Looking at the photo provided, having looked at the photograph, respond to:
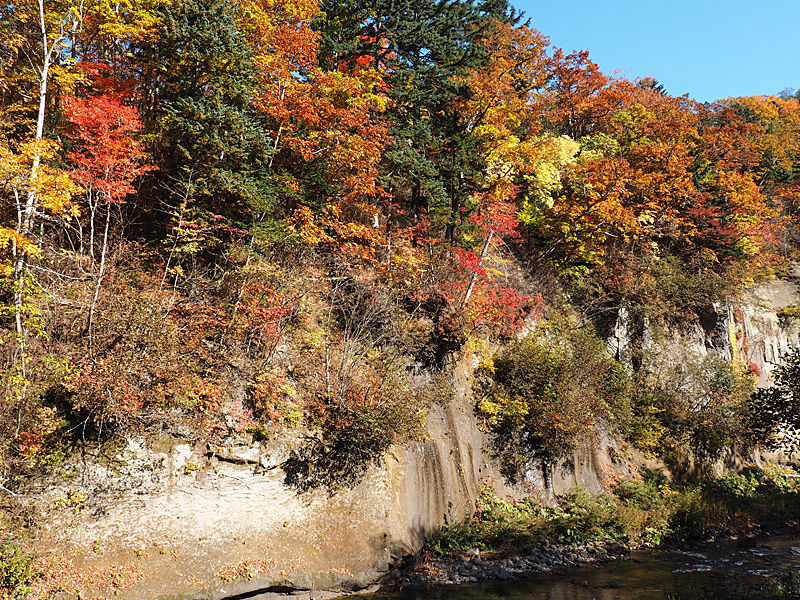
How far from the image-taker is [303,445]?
12531 mm

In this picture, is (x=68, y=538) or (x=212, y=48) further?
(x=212, y=48)

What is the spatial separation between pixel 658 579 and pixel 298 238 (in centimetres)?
1577

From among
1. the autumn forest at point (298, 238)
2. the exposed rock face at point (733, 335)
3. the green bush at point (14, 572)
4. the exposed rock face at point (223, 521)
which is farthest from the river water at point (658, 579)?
the exposed rock face at point (733, 335)

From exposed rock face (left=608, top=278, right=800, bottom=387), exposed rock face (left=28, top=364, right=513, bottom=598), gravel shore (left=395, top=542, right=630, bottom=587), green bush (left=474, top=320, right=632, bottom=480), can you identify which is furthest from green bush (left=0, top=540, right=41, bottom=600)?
exposed rock face (left=608, top=278, right=800, bottom=387)

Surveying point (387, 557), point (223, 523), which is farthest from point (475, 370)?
point (223, 523)

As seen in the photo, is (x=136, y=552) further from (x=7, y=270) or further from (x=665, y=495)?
(x=665, y=495)

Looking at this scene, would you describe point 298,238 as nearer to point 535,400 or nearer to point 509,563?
point 535,400

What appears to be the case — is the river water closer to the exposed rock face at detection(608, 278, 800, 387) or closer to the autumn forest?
the autumn forest

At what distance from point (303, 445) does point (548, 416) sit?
10359 millimetres

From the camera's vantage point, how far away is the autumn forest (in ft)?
36.4

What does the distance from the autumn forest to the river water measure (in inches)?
175

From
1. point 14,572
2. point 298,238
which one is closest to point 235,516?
point 14,572

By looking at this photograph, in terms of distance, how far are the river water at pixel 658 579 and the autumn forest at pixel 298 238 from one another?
4.45 meters

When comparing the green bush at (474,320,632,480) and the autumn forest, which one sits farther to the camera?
the green bush at (474,320,632,480)
